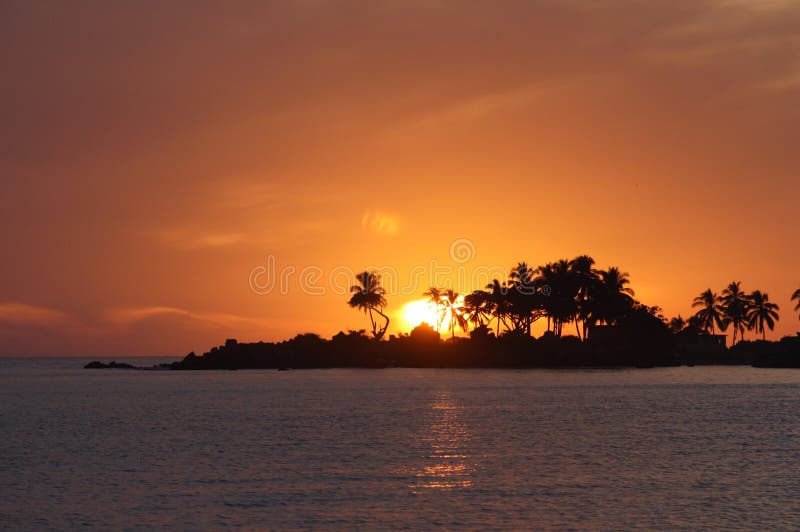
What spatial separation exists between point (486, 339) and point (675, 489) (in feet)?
410

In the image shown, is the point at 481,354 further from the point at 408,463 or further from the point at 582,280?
the point at 408,463

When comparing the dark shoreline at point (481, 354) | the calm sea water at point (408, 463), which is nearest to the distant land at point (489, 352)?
the dark shoreline at point (481, 354)

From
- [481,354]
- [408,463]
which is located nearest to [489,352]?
[481,354]

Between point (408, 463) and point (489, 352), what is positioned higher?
point (489, 352)

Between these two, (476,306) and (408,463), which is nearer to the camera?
(408,463)

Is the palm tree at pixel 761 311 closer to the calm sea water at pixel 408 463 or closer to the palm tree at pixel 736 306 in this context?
the palm tree at pixel 736 306

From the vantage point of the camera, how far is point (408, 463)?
37.8m

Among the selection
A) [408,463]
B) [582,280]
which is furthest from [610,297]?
[408,463]

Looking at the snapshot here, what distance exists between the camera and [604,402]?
7175 centimetres

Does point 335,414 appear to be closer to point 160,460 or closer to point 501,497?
point 160,460

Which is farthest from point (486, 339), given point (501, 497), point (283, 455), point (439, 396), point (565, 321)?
point (501, 497)

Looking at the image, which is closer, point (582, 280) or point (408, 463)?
point (408, 463)

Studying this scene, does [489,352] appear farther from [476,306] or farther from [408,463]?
[408,463]

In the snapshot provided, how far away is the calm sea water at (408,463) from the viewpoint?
26984mm
